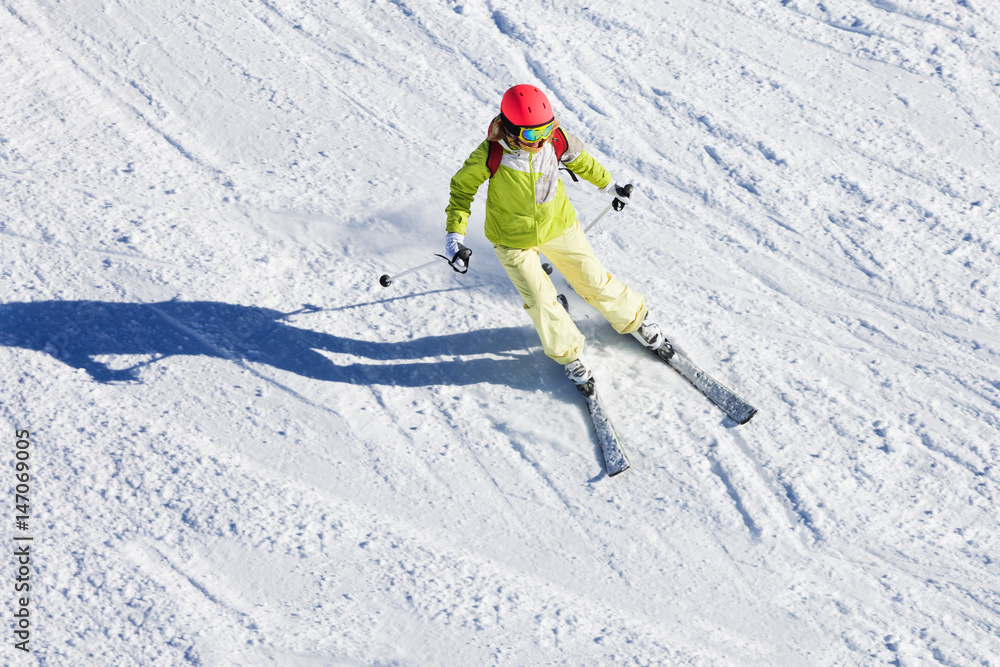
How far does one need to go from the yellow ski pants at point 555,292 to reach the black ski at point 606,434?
0.98 feet

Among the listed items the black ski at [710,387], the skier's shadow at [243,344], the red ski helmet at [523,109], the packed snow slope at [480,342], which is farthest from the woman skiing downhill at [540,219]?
the skier's shadow at [243,344]

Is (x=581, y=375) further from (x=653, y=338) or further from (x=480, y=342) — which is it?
(x=480, y=342)

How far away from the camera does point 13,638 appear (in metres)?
4.14

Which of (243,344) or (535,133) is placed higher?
(535,133)

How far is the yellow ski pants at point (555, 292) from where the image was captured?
15.9ft

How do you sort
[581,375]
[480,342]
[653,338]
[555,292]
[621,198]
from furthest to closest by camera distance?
[480,342]
[653,338]
[621,198]
[581,375]
[555,292]

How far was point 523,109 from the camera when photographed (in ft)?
14.4

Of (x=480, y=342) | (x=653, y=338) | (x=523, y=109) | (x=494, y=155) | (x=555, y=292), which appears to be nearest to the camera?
(x=523, y=109)

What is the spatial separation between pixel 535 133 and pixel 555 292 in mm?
960

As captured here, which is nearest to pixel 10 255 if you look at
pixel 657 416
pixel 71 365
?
pixel 71 365

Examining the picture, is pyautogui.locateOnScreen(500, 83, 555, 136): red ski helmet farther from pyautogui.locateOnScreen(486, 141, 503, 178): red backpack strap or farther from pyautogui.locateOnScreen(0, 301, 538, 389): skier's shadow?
pyautogui.locateOnScreen(0, 301, 538, 389): skier's shadow

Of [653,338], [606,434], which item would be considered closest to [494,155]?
[653,338]

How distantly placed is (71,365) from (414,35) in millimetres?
4302

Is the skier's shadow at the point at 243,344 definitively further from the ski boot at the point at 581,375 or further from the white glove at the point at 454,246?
the white glove at the point at 454,246
